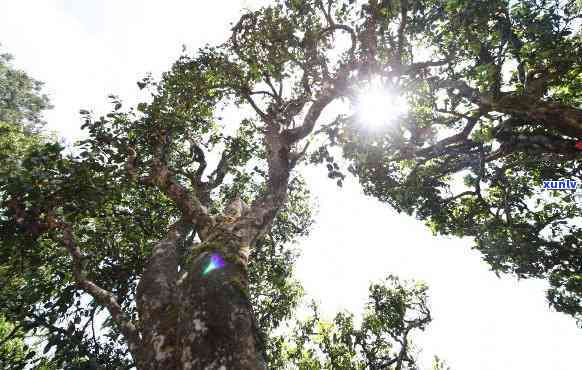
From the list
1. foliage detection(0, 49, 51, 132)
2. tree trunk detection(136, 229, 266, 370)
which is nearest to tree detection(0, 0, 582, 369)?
tree trunk detection(136, 229, 266, 370)

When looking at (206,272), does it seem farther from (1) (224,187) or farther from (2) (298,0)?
(1) (224,187)

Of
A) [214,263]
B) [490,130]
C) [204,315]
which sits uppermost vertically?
[490,130]

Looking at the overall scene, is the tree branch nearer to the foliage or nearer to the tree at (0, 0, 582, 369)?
the tree at (0, 0, 582, 369)

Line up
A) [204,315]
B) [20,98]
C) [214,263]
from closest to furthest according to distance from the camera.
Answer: [204,315] → [214,263] → [20,98]

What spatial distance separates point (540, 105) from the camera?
23.4ft

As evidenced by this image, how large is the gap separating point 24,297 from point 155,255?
551cm

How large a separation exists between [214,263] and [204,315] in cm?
105

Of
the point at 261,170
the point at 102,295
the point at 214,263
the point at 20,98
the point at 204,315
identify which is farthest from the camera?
the point at 20,98

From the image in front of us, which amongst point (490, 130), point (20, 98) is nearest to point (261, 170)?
point (490, 130)

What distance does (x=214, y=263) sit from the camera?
16.0 ft

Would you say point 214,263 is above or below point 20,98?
below

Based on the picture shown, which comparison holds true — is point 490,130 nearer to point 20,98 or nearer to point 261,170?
point 261,170

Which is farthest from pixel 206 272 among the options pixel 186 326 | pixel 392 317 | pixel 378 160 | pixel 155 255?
pixel 392 317

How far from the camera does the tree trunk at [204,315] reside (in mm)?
3609
